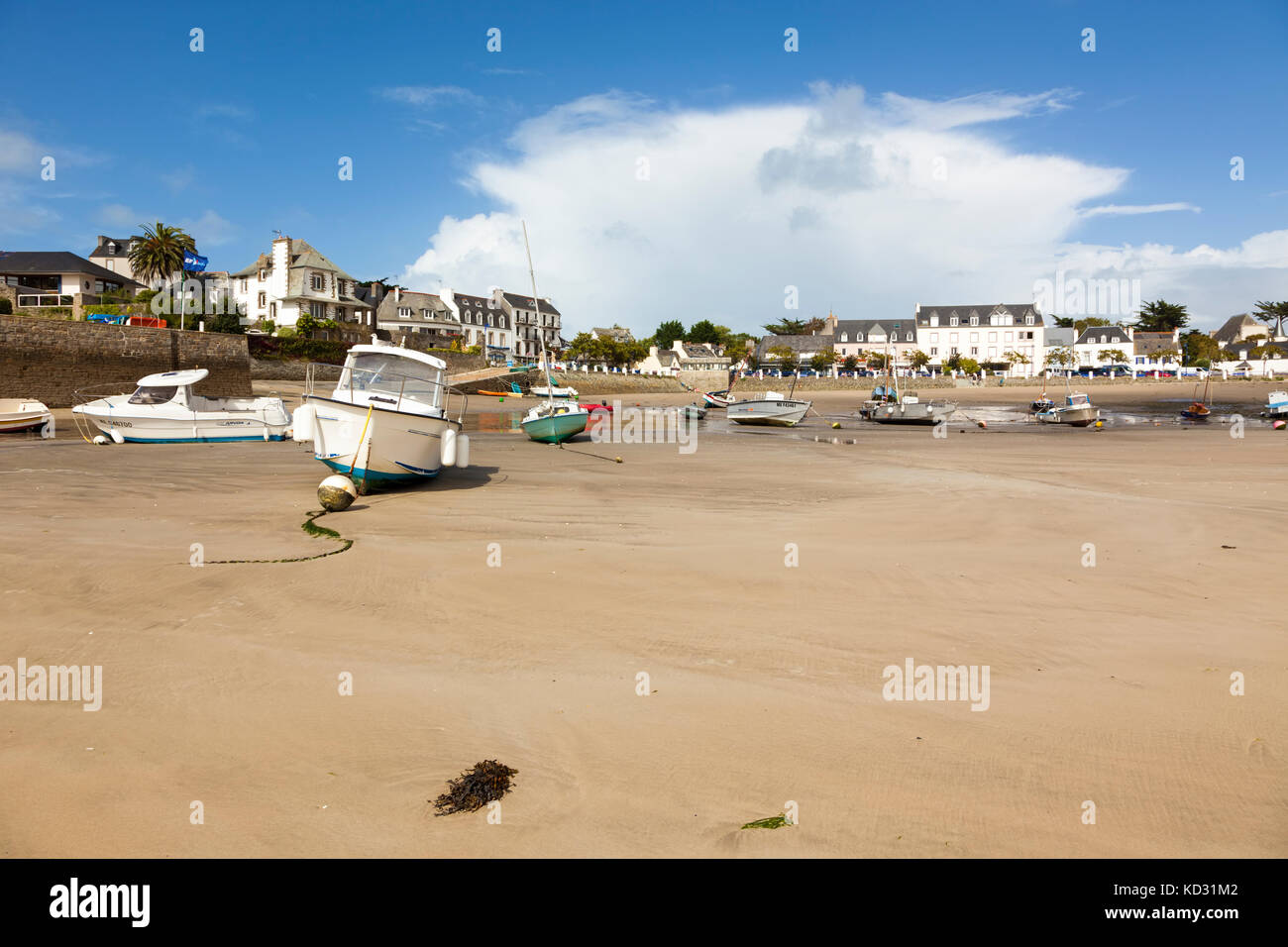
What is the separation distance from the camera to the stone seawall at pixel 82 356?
118 feet

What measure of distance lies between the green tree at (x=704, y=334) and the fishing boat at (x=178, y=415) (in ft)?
425

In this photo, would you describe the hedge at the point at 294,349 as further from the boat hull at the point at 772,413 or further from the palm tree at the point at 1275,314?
the palm tree at the point at 1275,314

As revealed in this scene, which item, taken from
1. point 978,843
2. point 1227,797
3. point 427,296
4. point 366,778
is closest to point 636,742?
point 366,778

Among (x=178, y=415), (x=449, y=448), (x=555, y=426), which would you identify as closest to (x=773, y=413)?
(x=555, y=426)

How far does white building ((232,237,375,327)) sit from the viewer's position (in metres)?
72.2

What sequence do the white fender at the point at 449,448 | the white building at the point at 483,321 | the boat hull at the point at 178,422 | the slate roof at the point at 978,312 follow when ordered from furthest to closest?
1. the slate roof at the point at 978,312
2. the white building at the point at 483,321
3. the boat hull at the point at 178,422
4. the white fender at the point at 449,448

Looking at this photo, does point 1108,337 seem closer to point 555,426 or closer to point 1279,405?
point 1279,405

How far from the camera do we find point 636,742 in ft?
15.1

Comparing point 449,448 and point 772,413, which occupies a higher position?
point 772,413

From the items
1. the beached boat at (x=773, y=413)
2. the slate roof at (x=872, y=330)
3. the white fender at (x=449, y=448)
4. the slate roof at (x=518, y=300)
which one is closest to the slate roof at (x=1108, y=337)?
the slate roof at (x=872, y=330)

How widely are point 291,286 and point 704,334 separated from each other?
95.1m

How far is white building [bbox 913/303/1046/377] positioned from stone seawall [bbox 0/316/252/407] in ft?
359

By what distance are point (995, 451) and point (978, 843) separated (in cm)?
2560

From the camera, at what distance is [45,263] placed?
7000 centimetres
